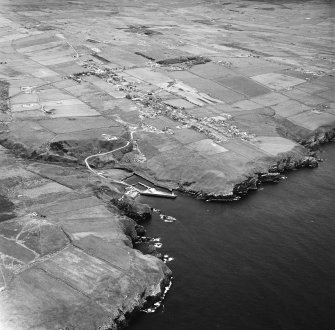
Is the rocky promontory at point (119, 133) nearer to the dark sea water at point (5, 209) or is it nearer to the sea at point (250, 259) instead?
the dark sea water at point (5, 209)

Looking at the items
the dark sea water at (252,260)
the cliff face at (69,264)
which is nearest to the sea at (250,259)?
the dark sea water at (252,260)

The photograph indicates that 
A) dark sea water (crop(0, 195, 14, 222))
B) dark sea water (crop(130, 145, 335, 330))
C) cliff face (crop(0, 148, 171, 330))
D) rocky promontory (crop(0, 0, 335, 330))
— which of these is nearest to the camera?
cliff face (crop(0, 148, 171, 330))

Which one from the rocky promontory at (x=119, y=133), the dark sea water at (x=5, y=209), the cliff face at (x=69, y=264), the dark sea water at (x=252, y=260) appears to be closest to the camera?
the cliff face at (x=69, y=264)

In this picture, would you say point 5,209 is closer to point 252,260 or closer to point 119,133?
point 119,133

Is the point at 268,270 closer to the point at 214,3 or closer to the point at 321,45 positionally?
the point at 321,45

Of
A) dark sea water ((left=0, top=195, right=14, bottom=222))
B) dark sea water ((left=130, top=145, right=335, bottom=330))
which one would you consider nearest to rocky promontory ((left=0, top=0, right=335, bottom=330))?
dark sea water ((left=0, top=195, right=14, bottom=222))

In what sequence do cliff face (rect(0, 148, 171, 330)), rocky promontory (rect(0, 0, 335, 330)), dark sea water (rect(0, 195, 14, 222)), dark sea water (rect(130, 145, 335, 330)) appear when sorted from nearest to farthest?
cliff face (rect(0, 148, 171, 330)) → dark sea water (rect(130, 145, 335, 330)) → rocky promontory (rect(0, 0, 335, 330)) → dark sea water (rect(0, 195, 14, 222))

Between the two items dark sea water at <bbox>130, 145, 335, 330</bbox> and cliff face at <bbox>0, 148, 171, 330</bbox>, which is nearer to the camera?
cliff face at <bbox>0, 148, 171, 330</bbox>

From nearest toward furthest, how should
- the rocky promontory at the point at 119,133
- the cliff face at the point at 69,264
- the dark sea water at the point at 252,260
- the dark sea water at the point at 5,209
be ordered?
the cliff face at the point at 69,264
the dark sea water at the point at 252,260
the rocky promontory at the point at 119,133
the dark sea water at the point at 5,209

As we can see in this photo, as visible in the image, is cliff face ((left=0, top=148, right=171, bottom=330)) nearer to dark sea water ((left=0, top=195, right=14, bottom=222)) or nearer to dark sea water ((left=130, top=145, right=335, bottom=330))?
dark sea water ((left=0, top=195, right=14, bottom=222))

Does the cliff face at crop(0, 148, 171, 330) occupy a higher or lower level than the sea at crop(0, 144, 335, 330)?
higher

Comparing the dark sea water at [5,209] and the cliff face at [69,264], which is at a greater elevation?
the dark sea water at [5,209]
